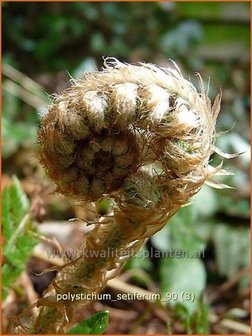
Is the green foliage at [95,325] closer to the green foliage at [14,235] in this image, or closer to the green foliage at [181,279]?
the green foliage at [14,235]

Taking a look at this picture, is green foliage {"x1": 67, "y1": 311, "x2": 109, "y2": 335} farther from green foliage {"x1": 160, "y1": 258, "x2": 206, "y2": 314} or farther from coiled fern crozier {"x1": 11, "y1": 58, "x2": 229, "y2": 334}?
green foliage {"x1": 160, "y1": 258, "x2": 206, "y2": 314}

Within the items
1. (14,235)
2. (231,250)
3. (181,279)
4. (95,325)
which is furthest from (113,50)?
(95,325)

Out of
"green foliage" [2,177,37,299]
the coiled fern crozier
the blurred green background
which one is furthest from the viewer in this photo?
the blurred green background

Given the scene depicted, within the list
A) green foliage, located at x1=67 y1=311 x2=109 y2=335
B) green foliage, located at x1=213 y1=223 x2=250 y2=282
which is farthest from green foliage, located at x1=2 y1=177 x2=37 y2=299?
green foliage, located at x1=213 y1=223 x2=250 y2=282

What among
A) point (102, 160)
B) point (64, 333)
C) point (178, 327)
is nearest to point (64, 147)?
point (102, 160)

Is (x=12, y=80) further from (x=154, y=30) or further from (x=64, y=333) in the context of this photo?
(x=64, y=333)
